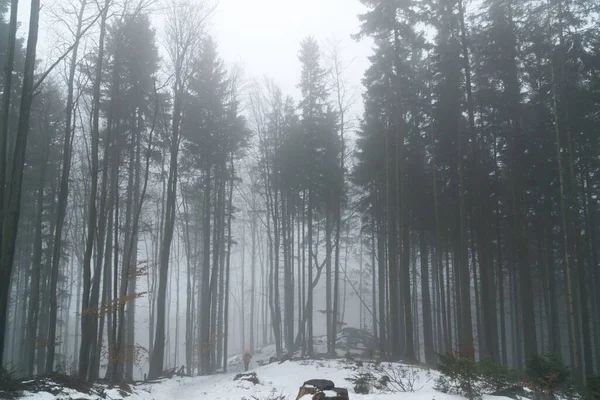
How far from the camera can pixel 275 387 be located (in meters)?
13.6

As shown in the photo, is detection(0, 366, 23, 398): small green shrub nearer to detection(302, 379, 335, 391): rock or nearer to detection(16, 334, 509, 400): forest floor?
detection(16, 334, 509, 400): forest floor

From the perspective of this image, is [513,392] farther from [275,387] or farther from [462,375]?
[275,387]

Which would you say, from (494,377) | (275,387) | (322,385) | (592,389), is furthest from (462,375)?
(275,387)

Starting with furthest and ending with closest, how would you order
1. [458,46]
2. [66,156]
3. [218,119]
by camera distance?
[218,119]
[458,46]
[66,156]

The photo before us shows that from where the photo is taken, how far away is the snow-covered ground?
32.2 feet

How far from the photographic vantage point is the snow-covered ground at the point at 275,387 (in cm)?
983

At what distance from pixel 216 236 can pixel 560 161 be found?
1686 centimetres

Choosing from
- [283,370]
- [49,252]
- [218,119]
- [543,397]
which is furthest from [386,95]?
[49,252]

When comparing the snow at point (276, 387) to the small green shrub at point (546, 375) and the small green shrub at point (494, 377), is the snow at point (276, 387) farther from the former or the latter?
the small green shrub at point (546, 375)

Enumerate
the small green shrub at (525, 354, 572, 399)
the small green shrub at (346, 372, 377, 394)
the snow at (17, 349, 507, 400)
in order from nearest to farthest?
the snow at (17, 349, 507, 400)
the small green shrub at (525, 354, 572, 399)
the small green shrub at (346, 372, 377, 394)

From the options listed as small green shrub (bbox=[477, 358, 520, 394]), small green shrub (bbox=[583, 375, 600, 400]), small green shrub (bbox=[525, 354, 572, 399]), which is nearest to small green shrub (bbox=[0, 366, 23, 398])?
small green shrub (bbox=[477, 358, 520, 394])

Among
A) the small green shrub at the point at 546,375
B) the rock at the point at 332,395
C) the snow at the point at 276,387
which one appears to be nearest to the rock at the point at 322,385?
the rock at the point at 332,395

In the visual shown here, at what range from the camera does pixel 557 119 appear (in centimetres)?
1756

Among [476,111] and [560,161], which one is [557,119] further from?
[476,111]
